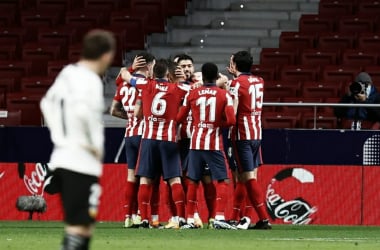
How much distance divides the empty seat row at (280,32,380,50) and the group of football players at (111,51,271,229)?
8.94m

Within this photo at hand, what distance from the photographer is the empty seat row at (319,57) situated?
81.4 feet

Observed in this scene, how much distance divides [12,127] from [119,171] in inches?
73.1

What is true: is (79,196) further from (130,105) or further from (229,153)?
(229,153)

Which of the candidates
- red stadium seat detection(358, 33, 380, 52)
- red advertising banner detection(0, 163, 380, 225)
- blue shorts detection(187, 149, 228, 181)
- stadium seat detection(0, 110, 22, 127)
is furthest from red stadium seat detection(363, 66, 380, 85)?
blue shorts detection(187, 149, 228, 181)

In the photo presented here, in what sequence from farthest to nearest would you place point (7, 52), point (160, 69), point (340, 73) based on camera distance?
1. point (7, 52)
2. point (340, 73)
3. point (160, 69)

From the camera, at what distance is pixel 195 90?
16.4m

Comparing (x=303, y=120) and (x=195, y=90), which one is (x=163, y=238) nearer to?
(x=195, y=90)

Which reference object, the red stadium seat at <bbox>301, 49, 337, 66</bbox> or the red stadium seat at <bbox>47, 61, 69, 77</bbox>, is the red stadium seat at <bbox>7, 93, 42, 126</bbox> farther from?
the red stadium seat at <bbox>301, 49, 337, 66</bbox>

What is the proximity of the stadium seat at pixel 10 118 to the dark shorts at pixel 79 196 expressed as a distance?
12.2m

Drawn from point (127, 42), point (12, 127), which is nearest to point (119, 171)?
point (12, 127)

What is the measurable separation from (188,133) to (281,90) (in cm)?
673

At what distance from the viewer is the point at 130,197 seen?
17.1 m

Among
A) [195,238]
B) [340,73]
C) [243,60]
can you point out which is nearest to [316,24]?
[340,73]

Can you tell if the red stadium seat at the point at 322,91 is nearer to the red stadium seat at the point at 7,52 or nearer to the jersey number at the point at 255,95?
the jersey number at the point at 255,95
